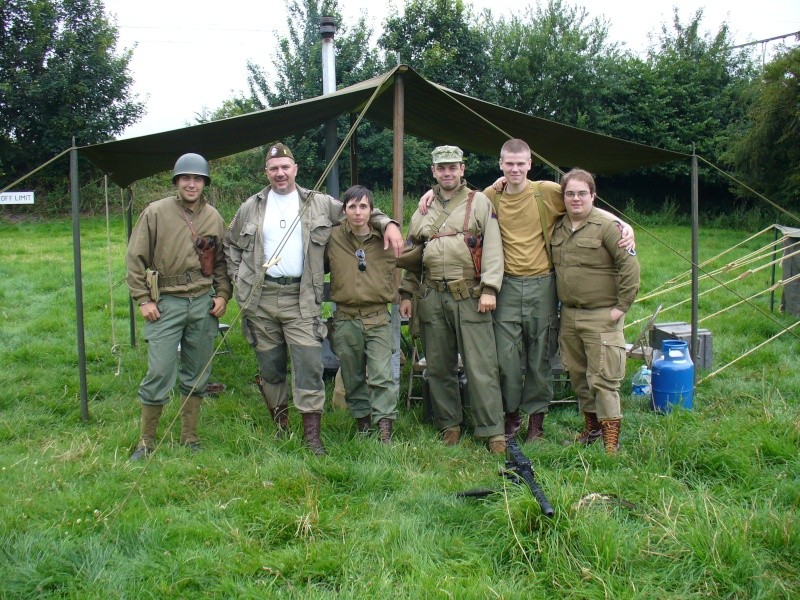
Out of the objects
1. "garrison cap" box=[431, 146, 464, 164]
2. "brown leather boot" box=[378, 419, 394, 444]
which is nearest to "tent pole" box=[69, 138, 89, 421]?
"brown leather boot" box=[378, 419, 394, 444]

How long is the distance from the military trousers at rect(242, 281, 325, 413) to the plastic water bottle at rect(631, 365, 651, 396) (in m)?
2.55

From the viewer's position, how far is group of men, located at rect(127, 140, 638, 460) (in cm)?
434

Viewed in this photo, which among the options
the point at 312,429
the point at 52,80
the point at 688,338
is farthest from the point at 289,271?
the point at 52,80

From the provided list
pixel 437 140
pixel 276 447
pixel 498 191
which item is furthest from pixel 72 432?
pixel 437 140

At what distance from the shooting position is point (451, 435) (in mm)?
4543

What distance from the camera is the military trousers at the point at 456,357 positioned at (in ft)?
14.5

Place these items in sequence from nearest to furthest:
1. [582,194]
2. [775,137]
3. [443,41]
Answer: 1. [582,194]
2. [775,137]
3. [443,41]

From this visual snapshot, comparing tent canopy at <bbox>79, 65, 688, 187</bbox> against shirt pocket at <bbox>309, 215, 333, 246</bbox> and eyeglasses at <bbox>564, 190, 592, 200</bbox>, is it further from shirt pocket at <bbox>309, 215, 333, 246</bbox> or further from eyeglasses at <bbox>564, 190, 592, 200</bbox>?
shirt pocket at <bbox>309, 215, 333, 246</bbox>

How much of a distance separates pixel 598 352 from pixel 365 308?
1.46 metres

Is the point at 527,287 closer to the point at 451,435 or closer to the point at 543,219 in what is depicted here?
the point at 543,219

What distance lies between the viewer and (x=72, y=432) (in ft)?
15.5

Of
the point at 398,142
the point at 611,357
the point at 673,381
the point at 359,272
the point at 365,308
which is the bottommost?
the point at 673,381

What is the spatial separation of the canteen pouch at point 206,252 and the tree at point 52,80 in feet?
47.7

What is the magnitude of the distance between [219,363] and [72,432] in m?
1.72
